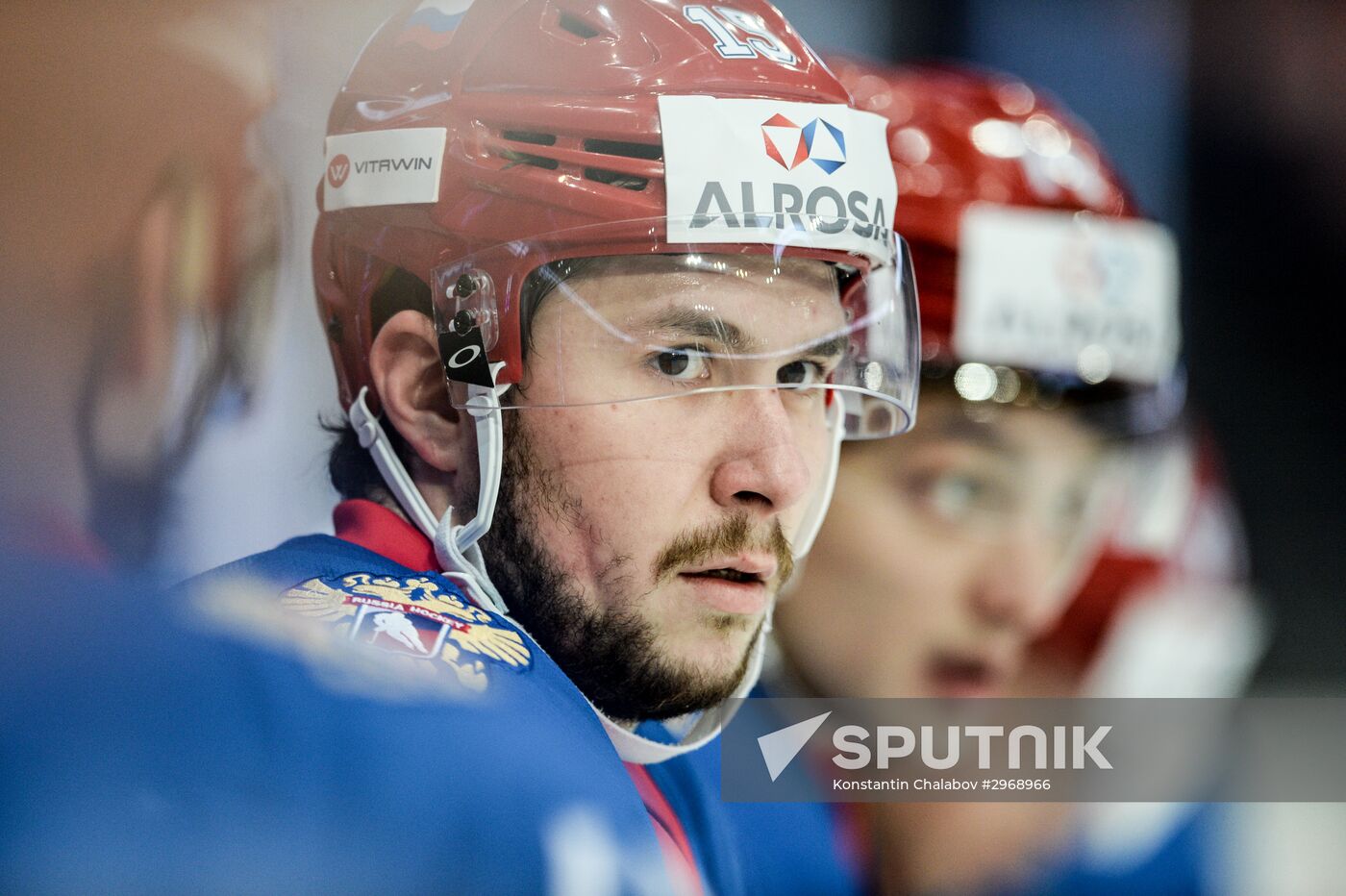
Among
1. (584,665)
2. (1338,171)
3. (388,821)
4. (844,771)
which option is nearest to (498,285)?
(584,665)

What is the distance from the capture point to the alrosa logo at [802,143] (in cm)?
138

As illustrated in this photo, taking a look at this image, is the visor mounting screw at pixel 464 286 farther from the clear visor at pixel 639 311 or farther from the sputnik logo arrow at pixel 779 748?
the sputnik logo arrow at pixel 779 748

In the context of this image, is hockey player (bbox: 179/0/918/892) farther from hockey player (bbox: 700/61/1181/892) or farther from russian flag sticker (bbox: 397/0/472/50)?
hockey player (bbox: 700/61/1181/892)

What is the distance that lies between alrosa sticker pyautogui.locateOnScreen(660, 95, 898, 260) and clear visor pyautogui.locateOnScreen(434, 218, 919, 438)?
0.05 ft

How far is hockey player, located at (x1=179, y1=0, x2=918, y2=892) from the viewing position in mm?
1351

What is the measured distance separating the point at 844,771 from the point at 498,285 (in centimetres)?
75

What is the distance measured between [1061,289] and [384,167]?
105cm

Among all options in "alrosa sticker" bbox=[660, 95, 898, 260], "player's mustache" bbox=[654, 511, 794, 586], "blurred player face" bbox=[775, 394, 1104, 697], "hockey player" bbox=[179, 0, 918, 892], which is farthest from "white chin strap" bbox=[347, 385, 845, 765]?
"blurred player face" bbox=[775, 394, 1104, 697]

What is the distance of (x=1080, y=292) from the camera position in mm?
2051

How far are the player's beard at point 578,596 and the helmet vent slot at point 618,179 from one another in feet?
0.82

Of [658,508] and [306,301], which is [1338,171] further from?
[306,301]

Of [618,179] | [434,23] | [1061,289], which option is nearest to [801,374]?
[618,179]

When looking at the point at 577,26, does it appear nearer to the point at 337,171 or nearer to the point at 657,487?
the point at 337,171

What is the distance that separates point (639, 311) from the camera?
4.52 feet
